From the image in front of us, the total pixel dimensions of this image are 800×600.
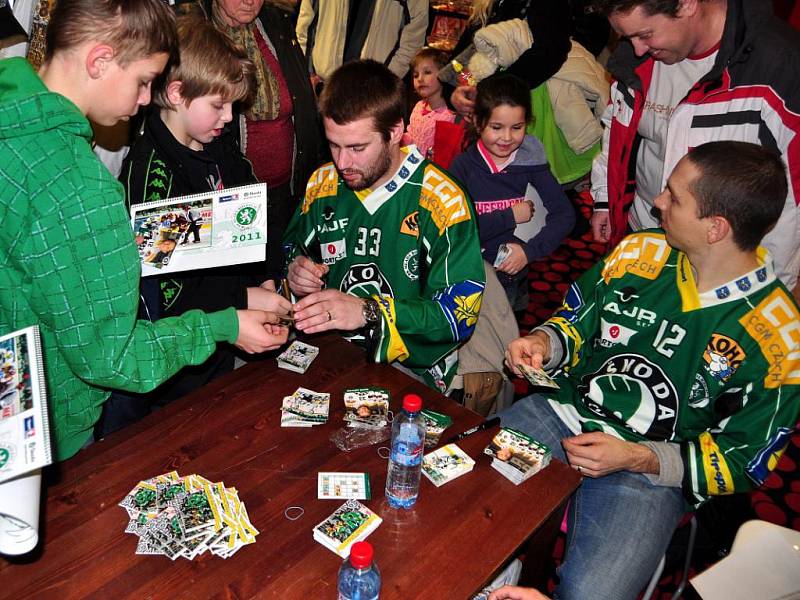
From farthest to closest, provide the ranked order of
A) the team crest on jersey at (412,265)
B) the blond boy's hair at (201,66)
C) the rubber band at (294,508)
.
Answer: the team crest on jersey at (412,265) → the blond boy's hair at (201,66) → the rubber band at (294,508)

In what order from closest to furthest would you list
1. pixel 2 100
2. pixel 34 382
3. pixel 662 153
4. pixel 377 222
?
pixel 34 382
pixel 2 100
pixel 377 222
pixel 662 153

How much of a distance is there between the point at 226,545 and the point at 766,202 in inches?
72.3

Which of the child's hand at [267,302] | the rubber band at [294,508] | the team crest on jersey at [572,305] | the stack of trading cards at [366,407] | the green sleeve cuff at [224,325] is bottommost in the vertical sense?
the rubber band at [294,508]

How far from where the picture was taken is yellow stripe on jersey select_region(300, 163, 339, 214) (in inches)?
94.8

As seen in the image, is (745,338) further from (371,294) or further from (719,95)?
(371,294)

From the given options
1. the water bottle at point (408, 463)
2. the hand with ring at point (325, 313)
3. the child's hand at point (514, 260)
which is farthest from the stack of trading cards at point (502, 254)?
the water bottle at point (408, 463)

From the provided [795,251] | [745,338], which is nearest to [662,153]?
[795,251]

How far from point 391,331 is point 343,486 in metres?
0.63

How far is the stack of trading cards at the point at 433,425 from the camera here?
5.81 ft

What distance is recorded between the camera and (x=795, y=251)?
2457 millimetres

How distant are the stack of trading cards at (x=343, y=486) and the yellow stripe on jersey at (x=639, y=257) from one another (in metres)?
1.21

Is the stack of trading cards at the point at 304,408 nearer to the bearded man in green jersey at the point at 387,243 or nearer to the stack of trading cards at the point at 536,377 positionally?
the bearded man in green jersey at the point at 387,243

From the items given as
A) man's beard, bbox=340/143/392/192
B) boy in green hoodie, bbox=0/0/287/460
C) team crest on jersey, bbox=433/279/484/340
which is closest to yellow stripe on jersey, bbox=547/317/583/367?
team crest on jersey, bbox=433/279/484/340

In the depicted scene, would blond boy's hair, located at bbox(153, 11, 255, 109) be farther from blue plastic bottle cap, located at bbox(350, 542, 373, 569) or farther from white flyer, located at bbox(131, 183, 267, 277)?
blue plastic bottle cap, located at bbox(350, 542, 373, 569)
